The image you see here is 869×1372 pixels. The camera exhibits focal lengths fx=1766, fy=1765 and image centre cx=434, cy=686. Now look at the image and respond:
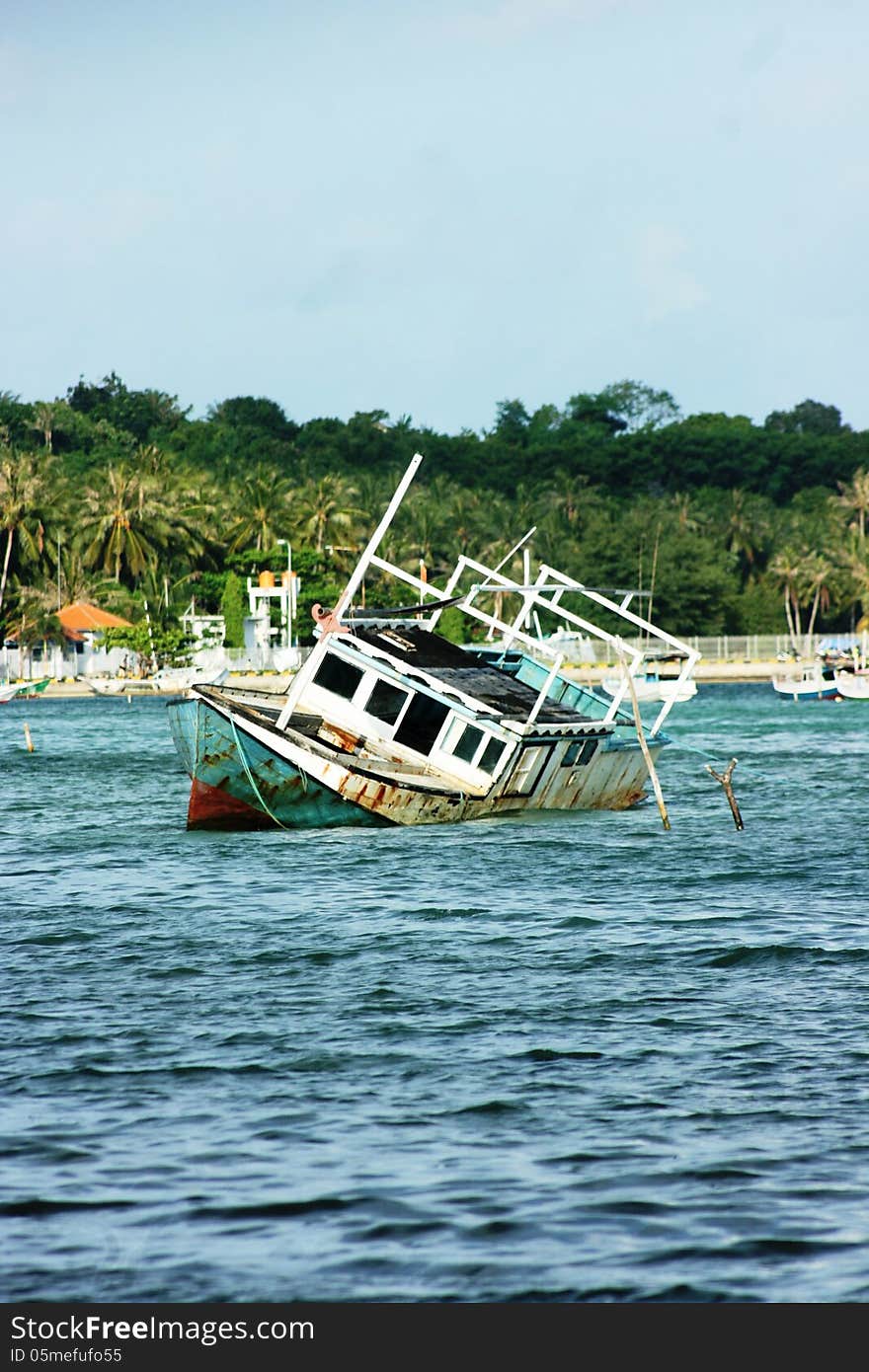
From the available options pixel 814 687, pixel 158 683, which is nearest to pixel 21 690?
pixel 158 683

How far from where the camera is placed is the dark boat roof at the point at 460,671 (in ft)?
113

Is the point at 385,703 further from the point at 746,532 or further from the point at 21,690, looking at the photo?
the point at 746,532

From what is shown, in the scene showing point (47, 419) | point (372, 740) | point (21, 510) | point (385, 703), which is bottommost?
point (372, 740)

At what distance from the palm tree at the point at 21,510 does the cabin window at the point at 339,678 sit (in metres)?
89.8

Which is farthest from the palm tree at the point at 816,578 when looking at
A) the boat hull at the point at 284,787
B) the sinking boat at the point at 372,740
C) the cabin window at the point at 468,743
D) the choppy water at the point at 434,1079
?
the choppy water at the point at 434,1079

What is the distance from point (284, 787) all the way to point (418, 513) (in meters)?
111

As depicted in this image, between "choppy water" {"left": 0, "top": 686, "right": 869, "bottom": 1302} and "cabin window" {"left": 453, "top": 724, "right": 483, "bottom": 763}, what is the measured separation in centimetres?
324

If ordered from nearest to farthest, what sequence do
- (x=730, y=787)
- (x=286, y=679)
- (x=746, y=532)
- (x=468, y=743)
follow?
1. (x=468, y=743)
2. (x=730, y=787)
3. (x=286, y=679)
4. (x=746, y=532)

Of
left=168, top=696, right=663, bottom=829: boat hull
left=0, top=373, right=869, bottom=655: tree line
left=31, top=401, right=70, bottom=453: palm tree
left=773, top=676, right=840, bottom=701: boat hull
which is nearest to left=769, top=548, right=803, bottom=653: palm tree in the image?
left=0, top=373, right=869, bottom=655: tree line

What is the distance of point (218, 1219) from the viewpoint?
438 inches

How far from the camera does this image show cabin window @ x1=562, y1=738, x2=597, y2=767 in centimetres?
3566

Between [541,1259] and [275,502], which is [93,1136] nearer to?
[541,1259]

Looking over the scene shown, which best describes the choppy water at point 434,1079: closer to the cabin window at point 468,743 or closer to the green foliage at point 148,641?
the cabin window at point 468,743

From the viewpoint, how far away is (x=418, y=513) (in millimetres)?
141875
